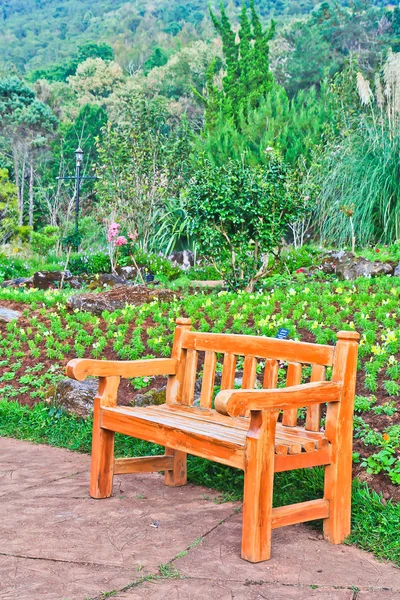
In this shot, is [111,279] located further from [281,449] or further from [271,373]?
[281,449]

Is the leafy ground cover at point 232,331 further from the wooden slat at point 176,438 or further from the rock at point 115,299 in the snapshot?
the wooden slat at point 176,438

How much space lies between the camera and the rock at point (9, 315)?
24.6 ft

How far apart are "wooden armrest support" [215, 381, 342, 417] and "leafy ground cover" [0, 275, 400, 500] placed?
762 mm

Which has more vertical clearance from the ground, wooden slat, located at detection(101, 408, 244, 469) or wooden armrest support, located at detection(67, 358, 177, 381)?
wooden armrest support, located at detection(67, 358, 177, 381)

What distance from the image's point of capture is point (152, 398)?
15.9ft

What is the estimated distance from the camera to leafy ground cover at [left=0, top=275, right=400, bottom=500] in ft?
13.5

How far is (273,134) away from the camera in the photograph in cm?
1717

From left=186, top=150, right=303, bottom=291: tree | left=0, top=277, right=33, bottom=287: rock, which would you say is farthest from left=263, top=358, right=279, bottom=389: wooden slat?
left=0, top=277, right=33, bottom=287: rock

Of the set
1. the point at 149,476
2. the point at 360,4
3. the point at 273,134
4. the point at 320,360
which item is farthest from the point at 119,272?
the point at 360,4

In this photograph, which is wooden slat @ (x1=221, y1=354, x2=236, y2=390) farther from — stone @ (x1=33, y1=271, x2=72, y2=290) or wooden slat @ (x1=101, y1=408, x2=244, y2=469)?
stone @ (x1=33, y1=271, x2=72, y2=290)

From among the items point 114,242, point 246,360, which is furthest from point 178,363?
point 114,242

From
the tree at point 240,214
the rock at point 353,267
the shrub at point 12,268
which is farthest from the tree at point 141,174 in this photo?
the tree at point 240,214

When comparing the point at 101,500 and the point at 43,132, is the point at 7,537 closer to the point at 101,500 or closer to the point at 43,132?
the point at 101,500

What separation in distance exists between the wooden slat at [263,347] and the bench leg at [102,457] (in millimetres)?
531
